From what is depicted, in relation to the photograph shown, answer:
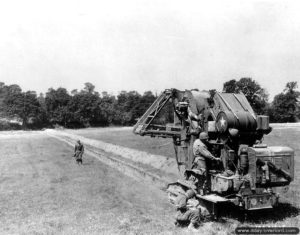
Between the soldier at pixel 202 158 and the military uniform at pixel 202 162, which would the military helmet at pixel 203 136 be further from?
the military uniform at pixel 202 162

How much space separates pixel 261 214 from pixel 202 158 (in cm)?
230

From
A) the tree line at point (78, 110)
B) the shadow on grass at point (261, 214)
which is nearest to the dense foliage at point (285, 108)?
the tree line at point (78, 110)

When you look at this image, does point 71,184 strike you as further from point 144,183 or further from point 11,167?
point 11,167

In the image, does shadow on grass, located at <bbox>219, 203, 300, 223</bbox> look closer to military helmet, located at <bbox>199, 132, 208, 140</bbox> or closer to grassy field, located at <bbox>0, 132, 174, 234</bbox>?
grassy field, located at <bbox>0, 132, 174, 234</bbox>

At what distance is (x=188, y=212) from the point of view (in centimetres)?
906

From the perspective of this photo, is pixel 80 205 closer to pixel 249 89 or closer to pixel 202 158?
pixel 202 158

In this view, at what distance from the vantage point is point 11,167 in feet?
73.9

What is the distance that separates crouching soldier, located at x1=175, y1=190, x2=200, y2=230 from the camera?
8.98 m

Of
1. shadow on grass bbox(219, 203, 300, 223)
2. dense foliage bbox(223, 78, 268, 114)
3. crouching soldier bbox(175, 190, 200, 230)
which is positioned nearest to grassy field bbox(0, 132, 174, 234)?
crouching soldier bbox(175, 190, 200, 230)

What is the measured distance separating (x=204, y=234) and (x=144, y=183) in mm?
8291

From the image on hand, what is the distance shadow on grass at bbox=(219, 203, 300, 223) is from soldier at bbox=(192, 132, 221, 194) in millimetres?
960

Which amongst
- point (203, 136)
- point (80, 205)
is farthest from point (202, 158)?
point (80, 205)

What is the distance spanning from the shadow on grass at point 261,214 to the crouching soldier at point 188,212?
2.71ft

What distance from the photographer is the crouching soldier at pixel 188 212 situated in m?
8.98
